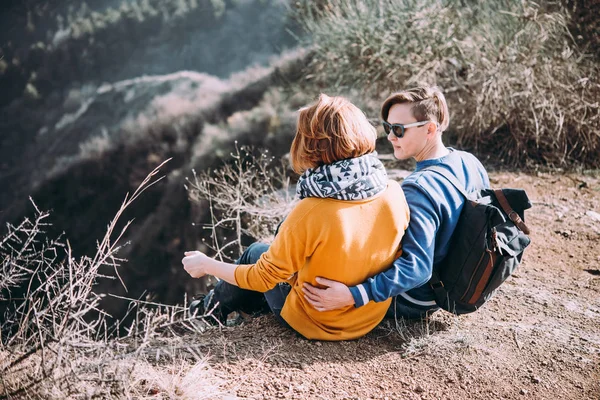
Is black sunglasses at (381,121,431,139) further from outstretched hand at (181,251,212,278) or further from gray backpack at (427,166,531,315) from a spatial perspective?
outstretched hand at (181,251,212,278)

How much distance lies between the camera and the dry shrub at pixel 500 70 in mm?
5480

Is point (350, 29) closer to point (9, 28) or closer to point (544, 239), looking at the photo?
point (544, 239)

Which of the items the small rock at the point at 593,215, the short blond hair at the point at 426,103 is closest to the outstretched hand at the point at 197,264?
the short blond hair at the point at 426,103

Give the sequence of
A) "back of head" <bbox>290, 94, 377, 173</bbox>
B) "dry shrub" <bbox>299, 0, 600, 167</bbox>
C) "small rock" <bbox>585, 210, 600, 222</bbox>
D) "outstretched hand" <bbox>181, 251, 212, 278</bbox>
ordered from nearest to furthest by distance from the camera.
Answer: "back of head" <bbox>290, 94, 377, 173</bbox>, "outstretched hand" <bbox>181, 251, 212, 278</bbox>, "small rock" <bbox>585, 210, 600, 222</bbox>, "dry shrub" <bbox>299, 0, 600, 167</bbox>

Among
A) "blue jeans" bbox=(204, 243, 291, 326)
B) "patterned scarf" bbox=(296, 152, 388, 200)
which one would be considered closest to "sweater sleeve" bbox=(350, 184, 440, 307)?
"patterned scarf" bbox=(296, 152, 388, 200)

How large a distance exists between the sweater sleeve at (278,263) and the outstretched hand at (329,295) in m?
0.13

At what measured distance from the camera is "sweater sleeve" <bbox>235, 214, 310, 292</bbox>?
2.01 meters

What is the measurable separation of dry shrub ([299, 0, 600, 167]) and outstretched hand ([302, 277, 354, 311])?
3835 mm

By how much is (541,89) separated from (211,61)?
13.2m

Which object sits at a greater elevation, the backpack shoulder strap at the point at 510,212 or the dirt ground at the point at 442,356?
the backpack shoulder strap at the point at 510,212

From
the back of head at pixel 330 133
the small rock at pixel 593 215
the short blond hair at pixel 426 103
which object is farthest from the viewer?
the small rock at pixel 593 215

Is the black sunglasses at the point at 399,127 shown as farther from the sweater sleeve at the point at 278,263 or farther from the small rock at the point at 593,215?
the small rock at the point at 593,215

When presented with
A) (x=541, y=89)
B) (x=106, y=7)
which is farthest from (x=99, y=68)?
(x=541, y=89)

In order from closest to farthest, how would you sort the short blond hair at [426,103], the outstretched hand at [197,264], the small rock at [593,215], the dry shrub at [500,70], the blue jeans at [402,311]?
the outstretched hand at [197,264], the short blond hair at [426,103], the blue jeans at [402,311], the small rock at [593,215], the dry shrub at [500,70]
